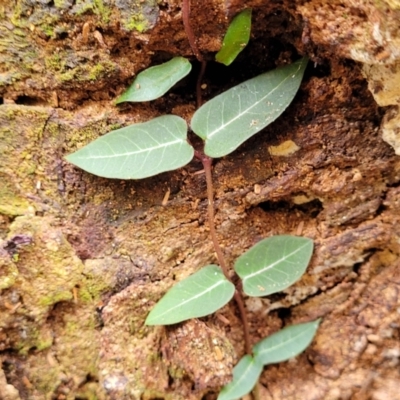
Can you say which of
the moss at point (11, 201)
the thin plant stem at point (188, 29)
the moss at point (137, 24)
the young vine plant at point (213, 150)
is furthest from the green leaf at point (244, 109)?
the moss at point (11, 201)

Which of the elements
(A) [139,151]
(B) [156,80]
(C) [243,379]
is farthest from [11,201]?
(C) [243,379]

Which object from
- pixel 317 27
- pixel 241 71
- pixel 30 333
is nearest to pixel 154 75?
pixel 241 71

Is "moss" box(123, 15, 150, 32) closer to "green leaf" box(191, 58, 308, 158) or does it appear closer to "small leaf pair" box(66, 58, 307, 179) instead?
"small leaf pair" box(66, 58, 307, 179)

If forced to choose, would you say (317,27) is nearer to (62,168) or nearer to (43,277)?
(62,168)

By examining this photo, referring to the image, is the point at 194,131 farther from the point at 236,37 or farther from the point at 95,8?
the point at 95,8

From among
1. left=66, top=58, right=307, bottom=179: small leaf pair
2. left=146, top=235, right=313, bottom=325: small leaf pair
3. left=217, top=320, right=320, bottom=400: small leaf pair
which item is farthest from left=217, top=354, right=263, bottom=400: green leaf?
left=66, top=58, right=307, bottom=179: small leaf pair
